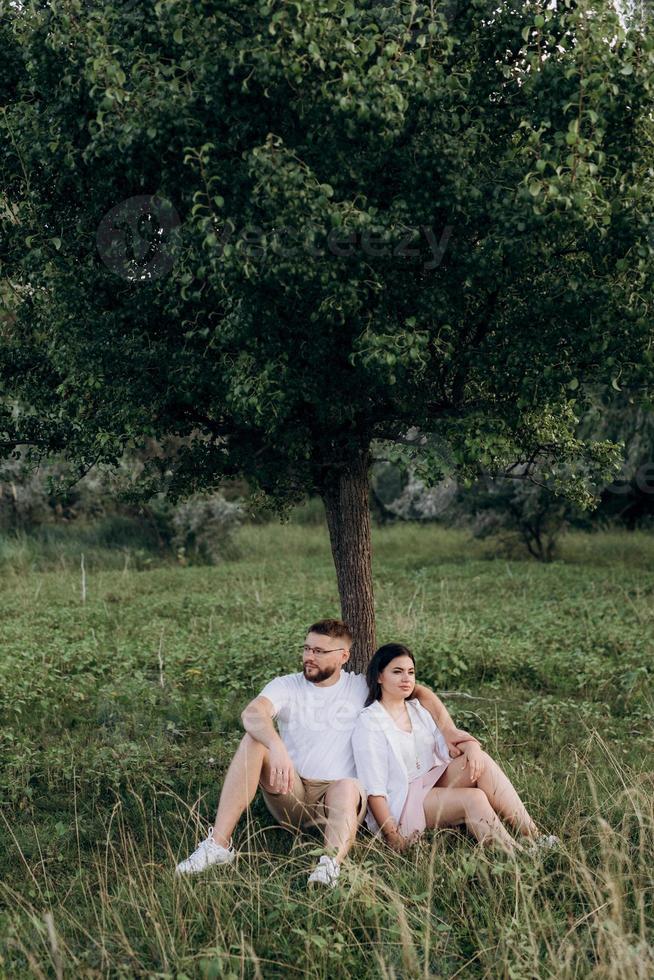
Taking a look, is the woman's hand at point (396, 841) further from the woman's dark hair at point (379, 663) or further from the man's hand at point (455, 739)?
the woman's dark hair at point (379, 663)

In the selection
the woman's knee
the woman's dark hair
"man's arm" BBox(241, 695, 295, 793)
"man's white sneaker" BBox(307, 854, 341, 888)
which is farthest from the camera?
the woman's dark hair

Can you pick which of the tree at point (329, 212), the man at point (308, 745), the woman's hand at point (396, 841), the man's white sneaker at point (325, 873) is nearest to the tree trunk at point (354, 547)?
the tree at point (329, 212)

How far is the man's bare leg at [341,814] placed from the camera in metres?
5.30

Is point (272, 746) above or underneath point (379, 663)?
underneath

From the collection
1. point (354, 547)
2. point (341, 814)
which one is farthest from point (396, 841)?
point (354, 547)

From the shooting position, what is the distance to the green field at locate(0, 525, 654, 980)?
4.54 metres

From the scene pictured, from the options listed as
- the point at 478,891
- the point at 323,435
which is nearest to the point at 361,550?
the point at 323,435

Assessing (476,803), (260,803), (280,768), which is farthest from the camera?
(260,803)

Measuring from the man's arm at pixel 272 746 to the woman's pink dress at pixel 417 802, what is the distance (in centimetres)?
64

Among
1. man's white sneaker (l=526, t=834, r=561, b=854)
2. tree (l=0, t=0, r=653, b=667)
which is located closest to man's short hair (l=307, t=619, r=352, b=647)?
tree (l=0, t=0, r=653, b=667)

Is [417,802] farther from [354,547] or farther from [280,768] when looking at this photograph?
[354,547]

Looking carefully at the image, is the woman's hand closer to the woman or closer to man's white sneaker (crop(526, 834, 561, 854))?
the woman

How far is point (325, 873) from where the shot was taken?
4969mm

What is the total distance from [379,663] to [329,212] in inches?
96.4
